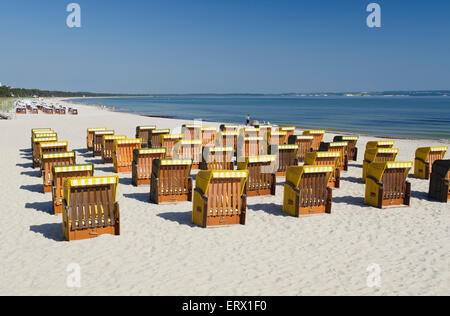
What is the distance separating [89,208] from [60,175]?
177cm

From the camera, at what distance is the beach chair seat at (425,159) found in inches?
508

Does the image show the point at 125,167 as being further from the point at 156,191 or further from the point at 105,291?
the point at 105,291

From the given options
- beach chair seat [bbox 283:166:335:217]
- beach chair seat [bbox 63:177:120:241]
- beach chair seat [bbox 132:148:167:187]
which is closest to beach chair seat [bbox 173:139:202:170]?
beach chair seat [bbox 132:148:167:187]

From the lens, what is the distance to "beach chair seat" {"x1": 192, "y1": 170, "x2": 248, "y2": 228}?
7.83 meters

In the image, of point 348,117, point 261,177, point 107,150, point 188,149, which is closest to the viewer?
point 261,177

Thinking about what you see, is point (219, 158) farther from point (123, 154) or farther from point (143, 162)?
point (123, 154)

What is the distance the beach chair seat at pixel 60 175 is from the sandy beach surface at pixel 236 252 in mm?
297

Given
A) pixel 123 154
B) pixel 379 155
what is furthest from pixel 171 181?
pixel 379 155

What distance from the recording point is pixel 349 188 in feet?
37.7

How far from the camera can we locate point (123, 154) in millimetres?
12773

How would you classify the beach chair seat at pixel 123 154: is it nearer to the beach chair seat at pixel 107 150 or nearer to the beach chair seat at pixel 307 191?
the beach chair seat at pixel 107 150

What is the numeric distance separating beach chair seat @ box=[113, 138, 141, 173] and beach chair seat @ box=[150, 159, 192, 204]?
3.43 metres

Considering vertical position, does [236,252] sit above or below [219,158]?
below

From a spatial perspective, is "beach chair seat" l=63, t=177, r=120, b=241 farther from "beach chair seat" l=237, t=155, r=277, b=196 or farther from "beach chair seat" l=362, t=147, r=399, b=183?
"beach chair seat" l=362, t=147, r=399, b=183
